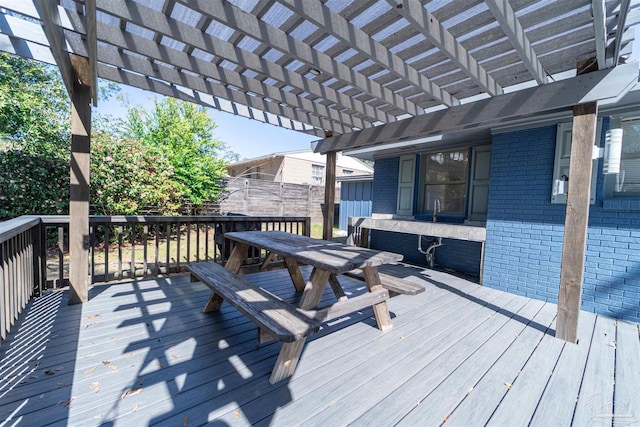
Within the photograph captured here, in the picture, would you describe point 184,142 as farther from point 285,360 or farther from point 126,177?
point 285,360

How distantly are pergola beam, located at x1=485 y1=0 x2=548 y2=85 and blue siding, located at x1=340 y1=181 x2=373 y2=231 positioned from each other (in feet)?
25.3

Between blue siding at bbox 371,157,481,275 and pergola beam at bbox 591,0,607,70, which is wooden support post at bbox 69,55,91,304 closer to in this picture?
pergola beam at bbox 591,0,607,70

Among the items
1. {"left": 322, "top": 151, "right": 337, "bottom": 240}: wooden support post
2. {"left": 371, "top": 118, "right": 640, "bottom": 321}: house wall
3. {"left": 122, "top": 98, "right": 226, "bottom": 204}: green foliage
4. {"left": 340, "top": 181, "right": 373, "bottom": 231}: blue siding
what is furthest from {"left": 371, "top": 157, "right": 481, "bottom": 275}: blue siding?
{"left": 122, "top": 98, "right": 226, "bottom": 204}: green foliage

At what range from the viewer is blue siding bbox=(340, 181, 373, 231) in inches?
401

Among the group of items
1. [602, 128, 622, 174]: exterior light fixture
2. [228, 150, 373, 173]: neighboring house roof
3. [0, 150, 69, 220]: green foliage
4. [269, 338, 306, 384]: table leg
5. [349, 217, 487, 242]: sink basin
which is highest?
[228, 150, 373, 173]: neighboring house roof

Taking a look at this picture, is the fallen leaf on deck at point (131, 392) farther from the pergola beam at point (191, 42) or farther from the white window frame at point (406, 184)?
the white window frame at point (406, 184)

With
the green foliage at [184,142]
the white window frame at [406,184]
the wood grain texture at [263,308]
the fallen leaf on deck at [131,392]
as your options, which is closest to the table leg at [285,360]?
the wood grain texture at [263,308]

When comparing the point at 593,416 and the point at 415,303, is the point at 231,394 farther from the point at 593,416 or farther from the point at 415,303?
the point at 415,303

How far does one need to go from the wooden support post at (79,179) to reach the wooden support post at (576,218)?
4.27 meters

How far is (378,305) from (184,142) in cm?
806

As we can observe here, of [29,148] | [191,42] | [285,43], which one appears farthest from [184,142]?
[285,43]

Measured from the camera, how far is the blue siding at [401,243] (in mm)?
4777

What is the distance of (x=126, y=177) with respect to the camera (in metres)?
6.16

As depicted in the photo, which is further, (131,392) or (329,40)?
(329,40)
